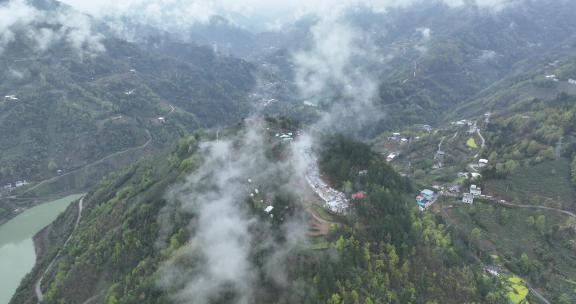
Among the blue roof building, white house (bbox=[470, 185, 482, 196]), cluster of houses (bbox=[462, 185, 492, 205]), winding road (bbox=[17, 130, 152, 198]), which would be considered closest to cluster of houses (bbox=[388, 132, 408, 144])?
white house (bbox=[470, 185, 482, 196])

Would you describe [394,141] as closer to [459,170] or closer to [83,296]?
[459,170]

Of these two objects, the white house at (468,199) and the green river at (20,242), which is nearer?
the green river at (20,242)

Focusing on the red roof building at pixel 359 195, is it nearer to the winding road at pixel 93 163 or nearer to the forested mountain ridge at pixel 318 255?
the forested mountain ridge at pixel 318 255

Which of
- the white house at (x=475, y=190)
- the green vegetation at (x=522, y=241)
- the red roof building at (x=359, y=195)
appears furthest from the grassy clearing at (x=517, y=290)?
the red roof building at (x=359, y=195)

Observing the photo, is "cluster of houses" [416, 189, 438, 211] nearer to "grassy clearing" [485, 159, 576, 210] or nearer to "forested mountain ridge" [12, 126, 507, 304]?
"forested mountain ridge" [12, 126, 507, 304]

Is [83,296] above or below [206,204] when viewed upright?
below

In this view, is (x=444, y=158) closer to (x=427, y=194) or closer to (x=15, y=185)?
(x=427, y=194)

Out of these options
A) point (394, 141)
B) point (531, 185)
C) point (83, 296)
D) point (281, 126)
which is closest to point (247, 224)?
point (83, 296)
